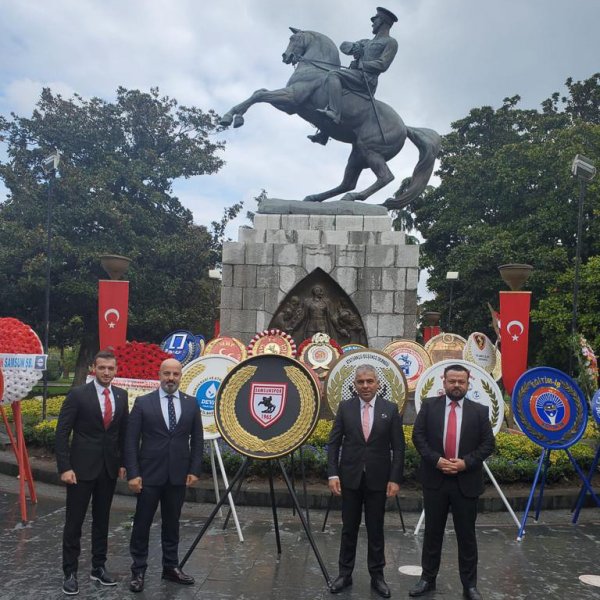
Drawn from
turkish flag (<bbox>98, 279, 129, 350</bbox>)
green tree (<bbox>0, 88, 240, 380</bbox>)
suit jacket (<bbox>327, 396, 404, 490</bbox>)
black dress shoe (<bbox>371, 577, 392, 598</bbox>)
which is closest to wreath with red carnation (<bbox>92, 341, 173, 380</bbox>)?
suit jacket (<bbox>327, 396, 404, 490</bbox>)

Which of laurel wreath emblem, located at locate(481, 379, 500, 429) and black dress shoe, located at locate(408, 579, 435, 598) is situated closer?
black dress shoe, located at locate(408, 579, 435, 598)

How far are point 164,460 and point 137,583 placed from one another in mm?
820

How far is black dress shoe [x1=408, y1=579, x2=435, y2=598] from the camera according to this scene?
4.30m

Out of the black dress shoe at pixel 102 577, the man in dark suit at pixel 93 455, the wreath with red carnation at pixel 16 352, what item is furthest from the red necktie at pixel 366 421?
the wreath with red carnation at pixel 16 352

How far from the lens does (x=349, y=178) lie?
12.3 meters

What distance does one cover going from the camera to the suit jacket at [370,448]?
4.36 metres

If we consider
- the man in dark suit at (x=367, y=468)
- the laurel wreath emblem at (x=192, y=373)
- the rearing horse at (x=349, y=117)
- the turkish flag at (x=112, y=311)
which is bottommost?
the man in dark suit at (x=367, y=468)

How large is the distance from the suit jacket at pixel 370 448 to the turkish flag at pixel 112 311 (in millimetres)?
6932

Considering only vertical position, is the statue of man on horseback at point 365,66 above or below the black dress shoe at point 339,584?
above

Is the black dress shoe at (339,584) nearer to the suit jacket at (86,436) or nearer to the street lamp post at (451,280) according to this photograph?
the suit jacket at (86,436)

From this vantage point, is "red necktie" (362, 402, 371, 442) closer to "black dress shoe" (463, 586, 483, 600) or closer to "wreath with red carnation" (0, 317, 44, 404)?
"black dress shoe" (463, 586, 483, 600)

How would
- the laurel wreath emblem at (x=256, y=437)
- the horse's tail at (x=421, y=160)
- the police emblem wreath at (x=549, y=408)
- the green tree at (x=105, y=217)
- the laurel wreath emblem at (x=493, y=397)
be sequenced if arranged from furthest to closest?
1. the green tree at (x=105, y=217)
2. the horse's tail at (x=421, y=160)
3. the police emblem wreath at (x=549, y=408)
4. the laurel wreath emblem at (x=493, y=397)
5. the laurel wreath emblem at (x=256, y=437)

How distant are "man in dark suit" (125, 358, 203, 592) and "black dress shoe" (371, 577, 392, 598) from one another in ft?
4.20

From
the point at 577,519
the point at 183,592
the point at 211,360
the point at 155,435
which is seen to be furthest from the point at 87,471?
the point at 577,519
